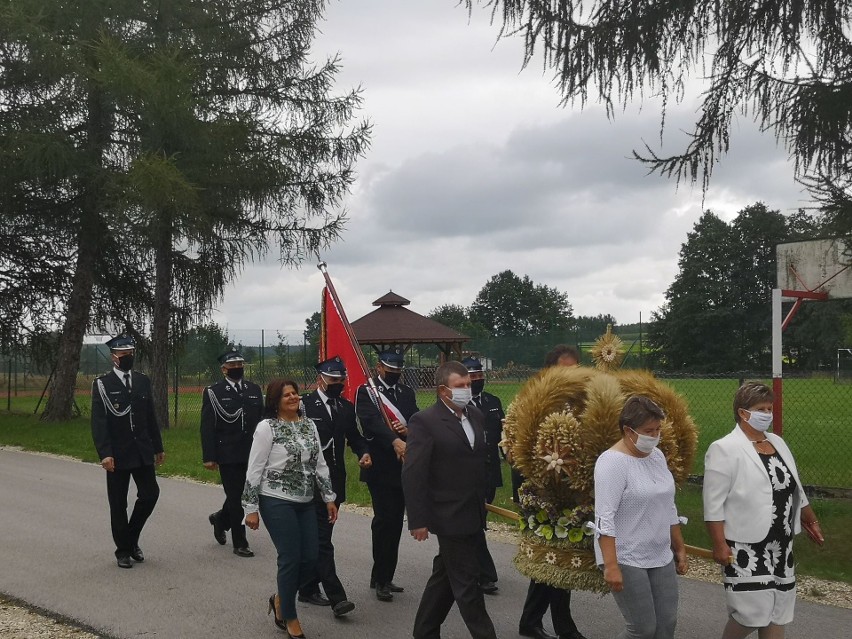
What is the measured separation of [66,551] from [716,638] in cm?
574

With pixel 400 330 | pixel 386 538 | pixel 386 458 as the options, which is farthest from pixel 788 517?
pixel 400 330

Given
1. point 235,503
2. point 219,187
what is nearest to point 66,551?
point 235,503

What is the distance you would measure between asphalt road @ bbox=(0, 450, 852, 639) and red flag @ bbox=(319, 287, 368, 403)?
1556 millimetres

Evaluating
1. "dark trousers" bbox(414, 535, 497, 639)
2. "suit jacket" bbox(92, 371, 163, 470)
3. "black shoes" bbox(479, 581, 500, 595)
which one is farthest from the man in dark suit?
"suit jacket" bbox(92, 371, 163, 470)

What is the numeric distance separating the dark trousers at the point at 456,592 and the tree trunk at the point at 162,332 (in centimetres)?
1729

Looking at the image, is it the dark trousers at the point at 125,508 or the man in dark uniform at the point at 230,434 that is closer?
the dark trousers at the point at 125,508

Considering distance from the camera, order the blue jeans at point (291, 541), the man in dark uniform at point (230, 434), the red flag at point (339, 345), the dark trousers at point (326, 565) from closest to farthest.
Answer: the blue jeans at point (291, 541) < the dark trousers at point (326, 565) < the red flag at point (339, 345) < the man in dark uniform at point (230, 434)

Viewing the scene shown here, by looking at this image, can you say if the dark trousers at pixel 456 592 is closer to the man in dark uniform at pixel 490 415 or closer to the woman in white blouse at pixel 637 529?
the woman in white blouse at pixel 637 529

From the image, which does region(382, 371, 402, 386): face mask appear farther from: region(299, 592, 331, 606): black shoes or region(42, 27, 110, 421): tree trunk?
region(42, 27, 110, 421): tree trunk

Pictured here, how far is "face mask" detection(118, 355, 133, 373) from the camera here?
8.36m

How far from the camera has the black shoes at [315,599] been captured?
6.80 m

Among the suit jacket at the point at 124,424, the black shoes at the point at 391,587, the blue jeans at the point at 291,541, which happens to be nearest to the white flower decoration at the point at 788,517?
the blue jeans at the point at 291,541

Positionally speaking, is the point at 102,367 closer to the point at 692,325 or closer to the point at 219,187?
the point at 219,187

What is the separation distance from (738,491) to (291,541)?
274 centimetres
